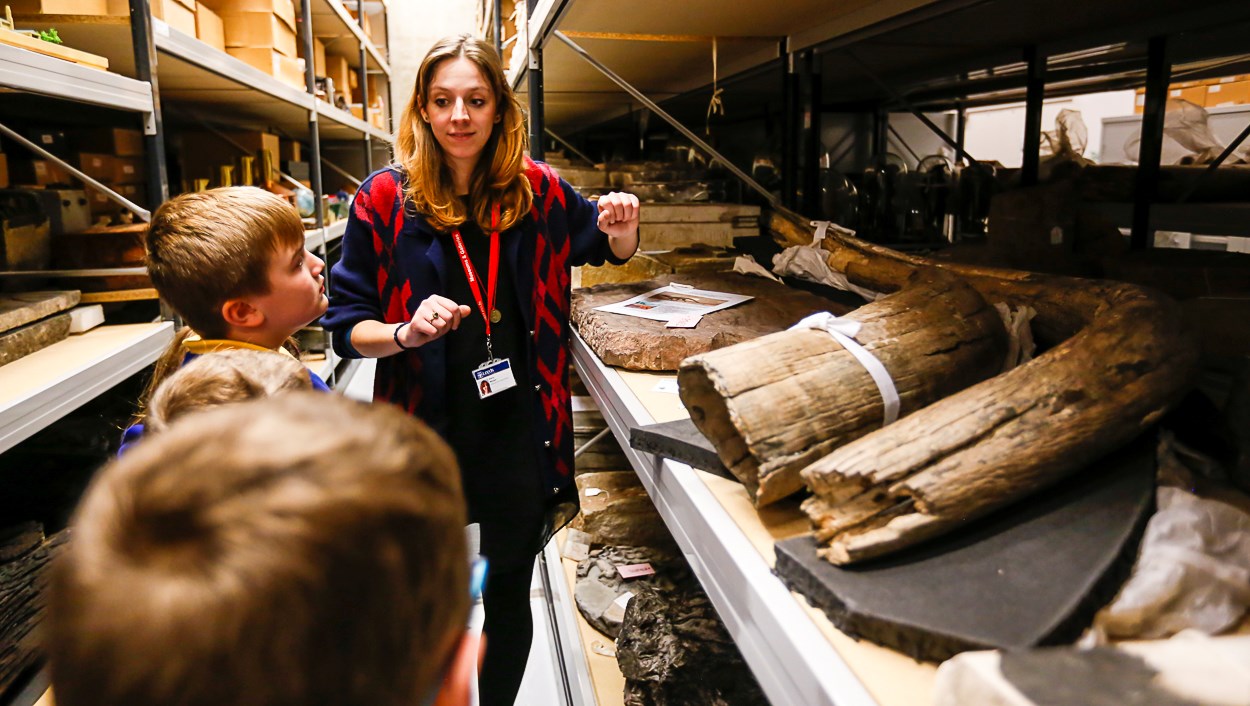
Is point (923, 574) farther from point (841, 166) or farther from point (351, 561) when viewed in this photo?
point (841, 166)

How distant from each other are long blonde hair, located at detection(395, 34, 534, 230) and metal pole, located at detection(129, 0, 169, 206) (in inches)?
40.4

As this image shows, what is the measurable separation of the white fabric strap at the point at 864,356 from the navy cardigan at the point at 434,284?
782 millimetres

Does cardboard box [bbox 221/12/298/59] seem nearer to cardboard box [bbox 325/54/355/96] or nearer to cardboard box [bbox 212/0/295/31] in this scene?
cardboard box [bbox 212/0/295/31]

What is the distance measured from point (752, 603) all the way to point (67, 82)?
186 cm

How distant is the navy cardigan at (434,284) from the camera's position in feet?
4.91

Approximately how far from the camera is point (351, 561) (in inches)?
14.9

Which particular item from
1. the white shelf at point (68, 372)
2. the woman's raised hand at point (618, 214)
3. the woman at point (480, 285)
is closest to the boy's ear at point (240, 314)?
the woman at point (480, 285)

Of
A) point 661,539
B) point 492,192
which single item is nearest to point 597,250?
point 492,192

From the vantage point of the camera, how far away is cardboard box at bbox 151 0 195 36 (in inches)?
91.6

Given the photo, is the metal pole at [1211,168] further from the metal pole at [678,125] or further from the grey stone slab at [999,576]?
the grey stone slab at [999,576]

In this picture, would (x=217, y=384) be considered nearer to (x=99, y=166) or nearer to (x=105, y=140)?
(x=99, y=166)

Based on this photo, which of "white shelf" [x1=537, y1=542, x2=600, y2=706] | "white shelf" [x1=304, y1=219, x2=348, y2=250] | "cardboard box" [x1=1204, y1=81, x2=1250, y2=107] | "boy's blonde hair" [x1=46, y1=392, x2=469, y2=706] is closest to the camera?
"boy's blonde hair" [x1=46, y1=392, x2=469, y2=706]

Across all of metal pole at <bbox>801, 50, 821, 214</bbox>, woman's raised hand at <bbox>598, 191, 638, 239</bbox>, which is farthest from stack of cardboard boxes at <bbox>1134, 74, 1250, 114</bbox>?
woman's raised hand at <bbox>598, 191, 638, 239</bbox>

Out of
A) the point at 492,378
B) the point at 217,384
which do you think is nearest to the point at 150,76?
the point at 492,378
